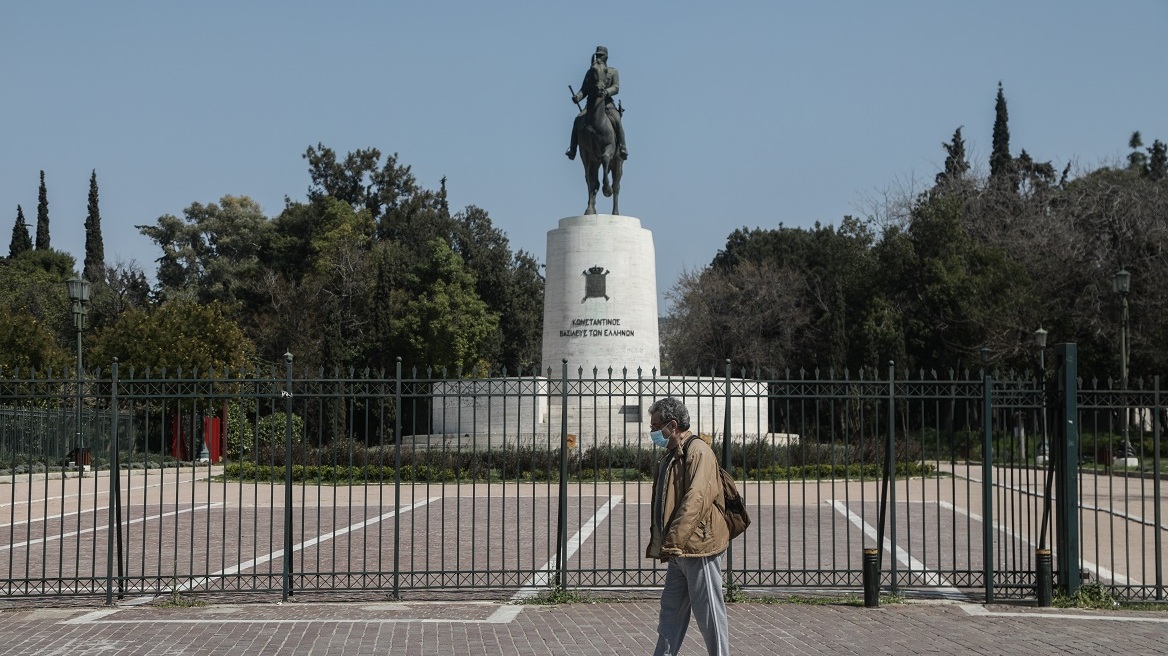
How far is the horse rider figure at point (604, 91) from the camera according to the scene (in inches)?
1196

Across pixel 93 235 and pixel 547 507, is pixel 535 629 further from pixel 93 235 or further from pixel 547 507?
pixel 93 235

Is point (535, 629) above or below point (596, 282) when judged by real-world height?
below

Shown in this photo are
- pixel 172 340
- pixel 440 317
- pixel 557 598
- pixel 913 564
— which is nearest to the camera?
pixel 557 598

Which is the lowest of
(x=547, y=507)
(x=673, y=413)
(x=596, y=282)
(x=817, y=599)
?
(x=817, y=599)

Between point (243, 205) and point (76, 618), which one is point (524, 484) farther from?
point (243, 205)

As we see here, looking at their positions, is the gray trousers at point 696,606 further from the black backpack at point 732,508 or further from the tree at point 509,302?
the tree at point 509,302

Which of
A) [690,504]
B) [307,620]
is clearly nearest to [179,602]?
[307,620]

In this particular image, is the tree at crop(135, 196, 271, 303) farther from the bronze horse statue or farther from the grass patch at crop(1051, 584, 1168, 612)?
the grass patch at crop(1051, 584, 1168, 612)

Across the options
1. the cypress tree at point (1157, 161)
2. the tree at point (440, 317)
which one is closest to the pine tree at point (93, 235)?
the tree at point (440, 317)

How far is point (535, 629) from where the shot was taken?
9.09 meters

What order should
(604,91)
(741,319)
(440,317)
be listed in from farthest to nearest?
(741,319) → (440,317) → (604,91)

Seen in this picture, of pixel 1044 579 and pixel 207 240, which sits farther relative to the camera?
pixel 207 240

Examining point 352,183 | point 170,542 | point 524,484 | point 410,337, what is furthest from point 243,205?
point 170,542

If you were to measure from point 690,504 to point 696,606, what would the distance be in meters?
0.58
